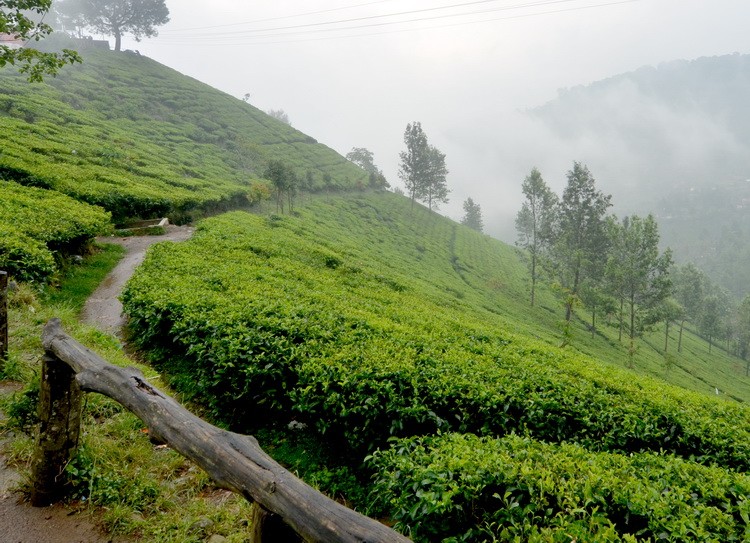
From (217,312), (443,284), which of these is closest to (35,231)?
(217,312)

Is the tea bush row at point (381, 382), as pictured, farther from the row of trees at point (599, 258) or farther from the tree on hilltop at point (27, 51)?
the row of trees at point (599, 258)

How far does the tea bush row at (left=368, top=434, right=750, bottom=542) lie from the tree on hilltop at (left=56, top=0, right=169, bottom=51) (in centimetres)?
11505

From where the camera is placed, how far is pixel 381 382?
6.57 metres

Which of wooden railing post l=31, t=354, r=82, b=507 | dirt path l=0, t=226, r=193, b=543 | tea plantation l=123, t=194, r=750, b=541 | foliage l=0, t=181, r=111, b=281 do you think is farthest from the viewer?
foliage l=0, t=181, r=111, b=281

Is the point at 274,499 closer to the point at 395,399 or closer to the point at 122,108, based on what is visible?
the point at 395,399

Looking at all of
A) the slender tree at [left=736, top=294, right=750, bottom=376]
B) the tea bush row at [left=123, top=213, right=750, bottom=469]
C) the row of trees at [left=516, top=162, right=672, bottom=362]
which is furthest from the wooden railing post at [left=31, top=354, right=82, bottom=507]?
the slender tree at [left=736, top=294, right=750, bottom=376]

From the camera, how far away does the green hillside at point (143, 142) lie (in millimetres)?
23469

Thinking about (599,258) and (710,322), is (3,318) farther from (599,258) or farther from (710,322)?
(710,322)

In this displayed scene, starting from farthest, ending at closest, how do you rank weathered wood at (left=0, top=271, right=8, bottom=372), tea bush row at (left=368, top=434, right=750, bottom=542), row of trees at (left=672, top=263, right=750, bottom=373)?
row of trees at (left=672, top=263, right=750, bottom=373)
weathered wood at (left=0, top=271, right=8, bottom=372)
tea bush row at (left=368, top=434, right=750, bottom=542)

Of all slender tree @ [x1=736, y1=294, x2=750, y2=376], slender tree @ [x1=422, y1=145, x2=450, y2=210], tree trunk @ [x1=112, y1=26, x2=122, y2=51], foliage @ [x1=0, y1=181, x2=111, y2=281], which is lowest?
slender tree @ [x1=736, y1=294, x2=750, y2=376]

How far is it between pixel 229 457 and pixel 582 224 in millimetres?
52376

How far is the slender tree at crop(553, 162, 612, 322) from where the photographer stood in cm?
4750

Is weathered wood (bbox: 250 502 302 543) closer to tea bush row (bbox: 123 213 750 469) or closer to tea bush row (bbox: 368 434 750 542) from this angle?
tea bush row (bbox: 368 434 750 542)

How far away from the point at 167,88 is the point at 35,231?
279 feet
